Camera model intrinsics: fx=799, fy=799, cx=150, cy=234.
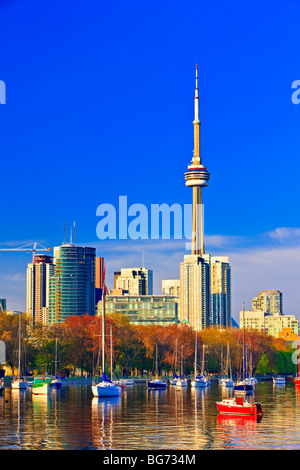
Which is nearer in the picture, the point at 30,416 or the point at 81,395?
the point at 30,416

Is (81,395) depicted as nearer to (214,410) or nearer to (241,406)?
(214,410)

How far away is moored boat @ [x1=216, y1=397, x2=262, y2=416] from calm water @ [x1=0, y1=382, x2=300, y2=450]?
107 centimetres

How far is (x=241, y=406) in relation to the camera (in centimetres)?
7806

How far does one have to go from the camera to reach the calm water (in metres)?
59.1

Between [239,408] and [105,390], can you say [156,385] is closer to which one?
[105,390]

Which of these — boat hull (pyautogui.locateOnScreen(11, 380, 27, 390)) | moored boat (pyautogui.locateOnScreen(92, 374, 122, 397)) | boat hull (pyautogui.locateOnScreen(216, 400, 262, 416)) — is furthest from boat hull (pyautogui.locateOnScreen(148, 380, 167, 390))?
boat hull (pyautogui.locateOnScreen(216, 400, 262, 416))

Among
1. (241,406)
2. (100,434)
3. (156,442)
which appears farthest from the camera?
(241,406)

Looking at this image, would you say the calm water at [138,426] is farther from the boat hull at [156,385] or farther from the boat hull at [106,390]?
the boat hull at [156,385]

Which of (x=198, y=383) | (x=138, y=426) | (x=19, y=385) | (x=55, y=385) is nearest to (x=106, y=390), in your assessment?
(x=55, y=385)

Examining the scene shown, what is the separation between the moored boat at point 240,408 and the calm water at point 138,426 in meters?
1.07

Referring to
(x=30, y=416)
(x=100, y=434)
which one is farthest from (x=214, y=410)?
(x=100, y=434)
